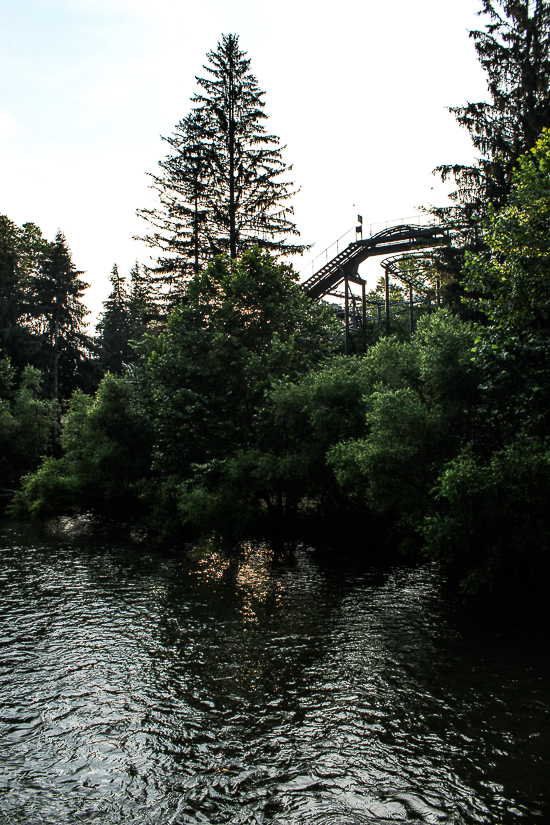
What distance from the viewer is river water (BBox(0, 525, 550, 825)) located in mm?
7676

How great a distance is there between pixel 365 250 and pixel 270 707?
27.4m

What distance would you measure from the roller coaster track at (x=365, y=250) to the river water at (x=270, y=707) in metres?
19.5

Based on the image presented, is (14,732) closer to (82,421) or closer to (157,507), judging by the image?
(157,507)

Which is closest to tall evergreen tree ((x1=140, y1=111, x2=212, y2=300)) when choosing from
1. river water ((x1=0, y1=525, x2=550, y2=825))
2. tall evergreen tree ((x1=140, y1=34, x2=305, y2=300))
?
tall evergreen tree ((x1=140, y1=34, x2=305, y2=300))

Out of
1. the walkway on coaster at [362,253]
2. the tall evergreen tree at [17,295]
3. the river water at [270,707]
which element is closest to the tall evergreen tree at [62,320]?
the tall evergreen tree at [17,295]

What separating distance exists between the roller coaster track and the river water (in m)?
19.5

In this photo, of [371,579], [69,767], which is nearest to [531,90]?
[371,579]

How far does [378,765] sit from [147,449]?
21.0m

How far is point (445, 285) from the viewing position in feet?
80.5

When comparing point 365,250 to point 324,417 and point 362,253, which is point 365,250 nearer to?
point 362,253

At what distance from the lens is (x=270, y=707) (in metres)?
10.2

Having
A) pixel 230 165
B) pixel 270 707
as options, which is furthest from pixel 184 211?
pixel 270 707

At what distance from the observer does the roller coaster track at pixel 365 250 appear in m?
30.7

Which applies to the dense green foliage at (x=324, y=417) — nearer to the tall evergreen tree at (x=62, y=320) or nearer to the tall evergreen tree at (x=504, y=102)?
the tall evergreen tree at (x=504, y=102)
